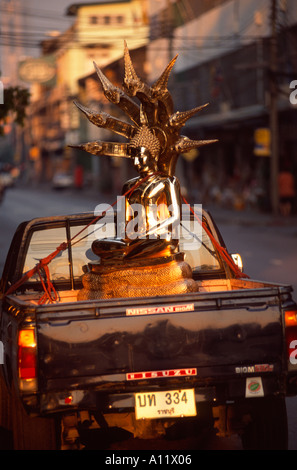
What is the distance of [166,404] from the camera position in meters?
4.61

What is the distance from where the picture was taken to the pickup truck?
4422 millimetres

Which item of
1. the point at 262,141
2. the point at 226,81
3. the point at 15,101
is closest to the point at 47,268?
the point at 15,101

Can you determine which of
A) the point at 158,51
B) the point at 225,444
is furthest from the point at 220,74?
the point at 225,444

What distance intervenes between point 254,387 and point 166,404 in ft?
1.70

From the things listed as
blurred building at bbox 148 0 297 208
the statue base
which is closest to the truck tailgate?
the statue base

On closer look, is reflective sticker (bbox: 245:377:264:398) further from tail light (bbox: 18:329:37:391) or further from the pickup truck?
tail light (bbox: 18:329:37:391)

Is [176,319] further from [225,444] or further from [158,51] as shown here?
[158,51]

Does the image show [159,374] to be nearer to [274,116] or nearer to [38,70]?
[274,116]

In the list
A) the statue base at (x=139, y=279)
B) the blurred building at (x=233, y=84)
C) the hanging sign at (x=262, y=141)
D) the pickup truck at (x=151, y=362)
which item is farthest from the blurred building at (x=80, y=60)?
the pickup truck at (x=151, y=362)

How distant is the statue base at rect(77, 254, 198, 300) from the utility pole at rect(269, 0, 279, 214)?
68.7 ft

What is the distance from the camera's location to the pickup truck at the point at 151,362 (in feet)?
14.5

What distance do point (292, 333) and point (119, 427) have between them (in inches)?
50.7
